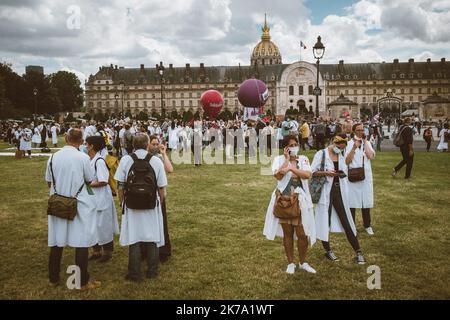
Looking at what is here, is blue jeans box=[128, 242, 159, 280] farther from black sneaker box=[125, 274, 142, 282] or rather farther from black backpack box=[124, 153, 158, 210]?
black backpack box=[124, 153, 158, 210]

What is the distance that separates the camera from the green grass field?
208 inches

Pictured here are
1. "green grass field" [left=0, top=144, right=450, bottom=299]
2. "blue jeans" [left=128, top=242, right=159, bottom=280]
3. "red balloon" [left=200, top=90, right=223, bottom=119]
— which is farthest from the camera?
"red balloon" [left=200, top=90, right=223, bottom=119]

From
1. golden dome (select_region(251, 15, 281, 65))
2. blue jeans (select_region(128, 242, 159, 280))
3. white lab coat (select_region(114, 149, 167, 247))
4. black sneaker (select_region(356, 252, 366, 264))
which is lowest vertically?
black sneaker (select_region(356, 252, 366, 264))

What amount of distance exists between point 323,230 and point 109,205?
312 cm

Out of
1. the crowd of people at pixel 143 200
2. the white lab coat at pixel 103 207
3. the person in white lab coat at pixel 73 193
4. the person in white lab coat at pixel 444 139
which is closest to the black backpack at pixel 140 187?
the crowd of people at pixel 143 200

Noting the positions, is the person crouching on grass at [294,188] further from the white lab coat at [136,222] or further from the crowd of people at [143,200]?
the white lab coat at [136,222]

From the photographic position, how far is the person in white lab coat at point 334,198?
19.7ft

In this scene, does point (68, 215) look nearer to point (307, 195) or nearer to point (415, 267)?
point (307, 195)

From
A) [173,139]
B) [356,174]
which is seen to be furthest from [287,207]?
[173,139]

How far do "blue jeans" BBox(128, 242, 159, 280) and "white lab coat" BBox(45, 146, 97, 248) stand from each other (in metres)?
0.60

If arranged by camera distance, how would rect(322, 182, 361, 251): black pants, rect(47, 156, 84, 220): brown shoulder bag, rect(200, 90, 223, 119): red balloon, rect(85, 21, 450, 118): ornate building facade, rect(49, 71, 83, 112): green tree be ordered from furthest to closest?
rect(85, 21, 450, 118): ornate building facade, rect(49, 71, 83, 112): green tree, rect(200, 90, 223, 119): red balloon, rect(322, 182, 361, 251): black pants, rect(47, 156, 84, 220): brown shoulder bag

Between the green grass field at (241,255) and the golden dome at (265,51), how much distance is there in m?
139

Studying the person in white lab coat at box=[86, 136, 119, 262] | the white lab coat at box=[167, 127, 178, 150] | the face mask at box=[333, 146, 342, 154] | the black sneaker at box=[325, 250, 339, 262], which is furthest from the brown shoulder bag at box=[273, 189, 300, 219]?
the white lab coat at box=[167, 127, 178, 150]
